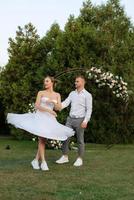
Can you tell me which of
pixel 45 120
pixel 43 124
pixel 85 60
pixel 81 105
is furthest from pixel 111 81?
pixel 43 124

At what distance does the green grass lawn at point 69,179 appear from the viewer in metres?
7.49

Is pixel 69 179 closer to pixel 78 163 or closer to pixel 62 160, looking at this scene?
pixel 78 163

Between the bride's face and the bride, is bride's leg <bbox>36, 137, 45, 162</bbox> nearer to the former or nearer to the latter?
the bride

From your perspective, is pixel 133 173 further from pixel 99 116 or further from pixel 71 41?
pixel 71 41

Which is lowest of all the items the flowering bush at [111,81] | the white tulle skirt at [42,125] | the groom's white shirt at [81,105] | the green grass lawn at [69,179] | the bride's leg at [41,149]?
the green grass lawn at [69,179]

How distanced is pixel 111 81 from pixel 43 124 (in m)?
4.80

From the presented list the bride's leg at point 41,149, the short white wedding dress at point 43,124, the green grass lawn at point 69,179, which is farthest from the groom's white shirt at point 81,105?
the bride's leg at point 41,149

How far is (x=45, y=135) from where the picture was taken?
10.2m

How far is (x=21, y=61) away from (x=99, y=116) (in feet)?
13.3

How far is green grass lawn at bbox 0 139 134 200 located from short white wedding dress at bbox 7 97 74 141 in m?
0.70

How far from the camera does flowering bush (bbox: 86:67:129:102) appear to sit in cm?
1479

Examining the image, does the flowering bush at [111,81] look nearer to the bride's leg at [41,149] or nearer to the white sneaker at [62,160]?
the white sneaker at [62,160]

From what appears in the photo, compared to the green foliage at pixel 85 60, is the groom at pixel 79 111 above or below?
below

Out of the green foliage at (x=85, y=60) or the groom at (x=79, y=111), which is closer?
the groom at (x=79, y=111)
